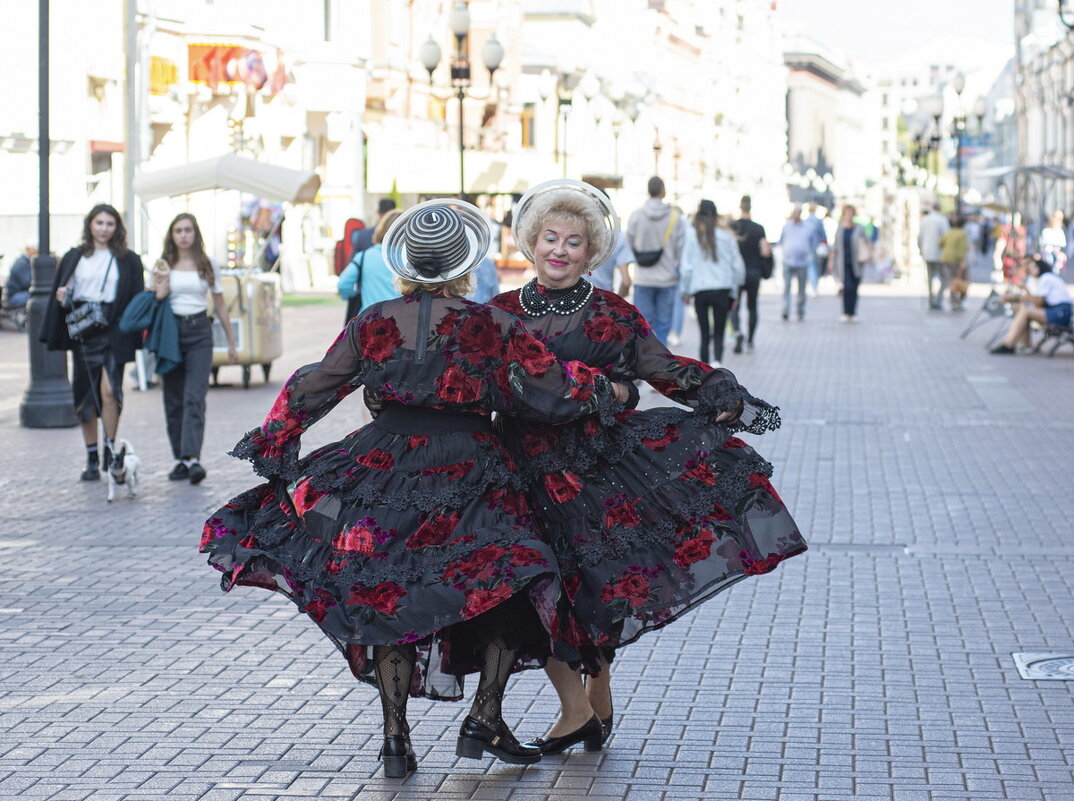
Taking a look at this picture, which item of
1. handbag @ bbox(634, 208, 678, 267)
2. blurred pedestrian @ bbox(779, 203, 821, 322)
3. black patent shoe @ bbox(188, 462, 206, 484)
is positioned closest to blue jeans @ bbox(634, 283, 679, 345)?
handbag @ bbox(634, 208, 678, 267)

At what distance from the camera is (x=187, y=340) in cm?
1141

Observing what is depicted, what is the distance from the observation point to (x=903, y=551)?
360 inches

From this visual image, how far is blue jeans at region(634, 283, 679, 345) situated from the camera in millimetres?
17734

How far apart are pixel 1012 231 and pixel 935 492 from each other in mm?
18321

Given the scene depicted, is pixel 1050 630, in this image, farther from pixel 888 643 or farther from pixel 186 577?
pixel 186 577

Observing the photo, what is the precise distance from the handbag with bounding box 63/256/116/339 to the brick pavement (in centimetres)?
90

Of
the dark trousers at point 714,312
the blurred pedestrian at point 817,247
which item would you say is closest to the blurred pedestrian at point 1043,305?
the dark trousers at point 714,312

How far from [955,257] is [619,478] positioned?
1085 inches

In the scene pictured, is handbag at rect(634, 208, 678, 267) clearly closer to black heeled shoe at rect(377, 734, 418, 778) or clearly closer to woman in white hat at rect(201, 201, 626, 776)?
woman in white hat at rect(201, 201, 626, 776)

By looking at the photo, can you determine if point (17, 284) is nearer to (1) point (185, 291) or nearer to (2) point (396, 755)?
(1) point (185, 291)

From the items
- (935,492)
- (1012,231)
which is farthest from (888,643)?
(1012,231)

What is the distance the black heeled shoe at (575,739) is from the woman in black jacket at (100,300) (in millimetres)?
6094

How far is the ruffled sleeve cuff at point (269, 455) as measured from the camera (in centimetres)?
524

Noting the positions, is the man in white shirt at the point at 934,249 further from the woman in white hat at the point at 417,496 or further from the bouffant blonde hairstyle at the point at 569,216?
the woman in white hat at the point at 417,496
